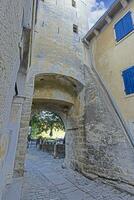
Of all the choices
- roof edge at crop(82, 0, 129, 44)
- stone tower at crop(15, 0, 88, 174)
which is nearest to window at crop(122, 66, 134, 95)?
stone tower at crop(15, 0, 88, 174)

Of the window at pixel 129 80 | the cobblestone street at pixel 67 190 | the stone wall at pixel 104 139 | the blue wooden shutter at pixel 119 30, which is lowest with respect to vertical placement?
the cobblestone street at pixel 67 190

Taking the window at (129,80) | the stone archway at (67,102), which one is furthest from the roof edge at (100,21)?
the window at (129,80)

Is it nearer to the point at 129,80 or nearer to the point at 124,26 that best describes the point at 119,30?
the point at 124,26

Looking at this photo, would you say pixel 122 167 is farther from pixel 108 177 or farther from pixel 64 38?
pixel 64 38

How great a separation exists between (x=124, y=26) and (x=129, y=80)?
2.64 metres

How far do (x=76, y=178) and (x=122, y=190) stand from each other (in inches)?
94.2

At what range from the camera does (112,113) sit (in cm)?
673

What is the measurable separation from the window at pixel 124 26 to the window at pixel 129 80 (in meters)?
1.75

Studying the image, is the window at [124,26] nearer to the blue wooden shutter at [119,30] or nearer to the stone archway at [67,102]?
the blue wooden shutter at [119,30]

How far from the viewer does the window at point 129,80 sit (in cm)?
628

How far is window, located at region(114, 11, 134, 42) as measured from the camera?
676 cm

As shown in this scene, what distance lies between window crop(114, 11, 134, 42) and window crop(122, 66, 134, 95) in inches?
69.1

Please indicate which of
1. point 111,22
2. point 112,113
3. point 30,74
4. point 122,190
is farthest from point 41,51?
point 122,190

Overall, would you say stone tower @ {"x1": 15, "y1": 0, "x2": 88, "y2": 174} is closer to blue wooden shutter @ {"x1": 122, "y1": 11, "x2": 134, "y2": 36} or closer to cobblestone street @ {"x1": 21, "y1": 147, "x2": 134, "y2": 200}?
cobblestone street @ {"x1": 21, "y1": 147, "x2": 134, "y2": 200}
